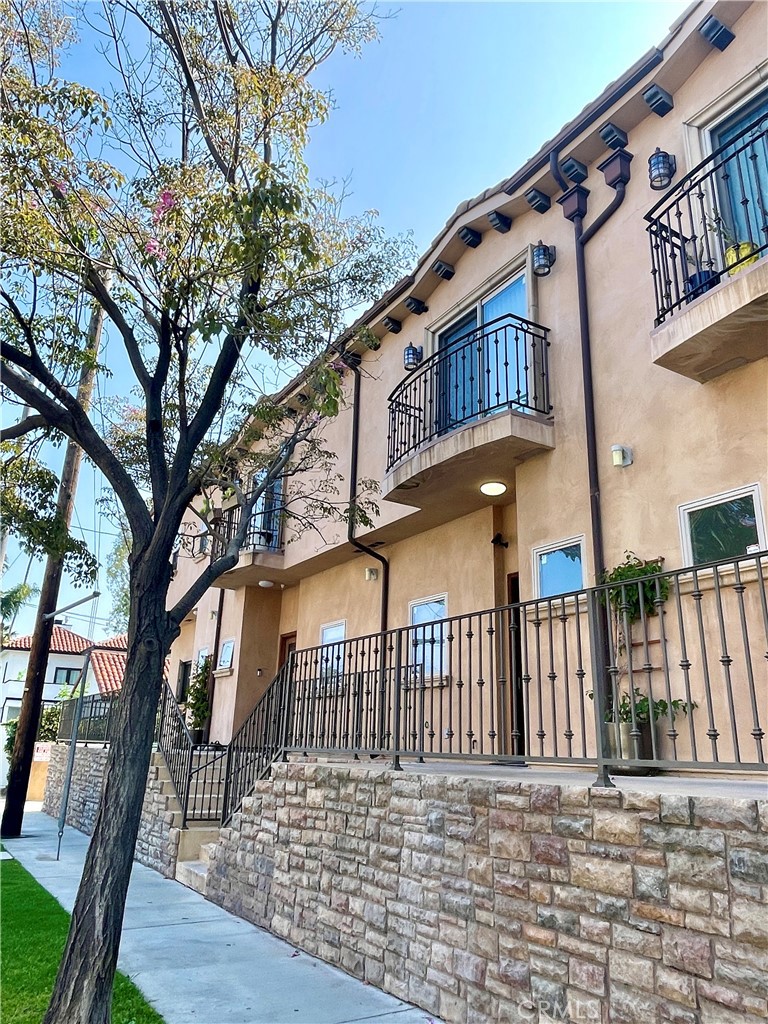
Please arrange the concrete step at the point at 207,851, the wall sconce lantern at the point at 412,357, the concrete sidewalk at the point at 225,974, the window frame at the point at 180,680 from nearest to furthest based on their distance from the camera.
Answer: the concrete sidewalk at the point at 225,974 < the concrete step at the point at 207,851 < the wall sconce lantern at the point at 412,357 < the window frame at the point at 180,680

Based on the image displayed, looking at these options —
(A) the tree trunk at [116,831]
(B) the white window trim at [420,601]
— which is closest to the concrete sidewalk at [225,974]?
(A) the tree trunk at [116,831]

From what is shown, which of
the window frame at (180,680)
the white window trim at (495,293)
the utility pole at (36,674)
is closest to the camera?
the white window trim at (495,293)

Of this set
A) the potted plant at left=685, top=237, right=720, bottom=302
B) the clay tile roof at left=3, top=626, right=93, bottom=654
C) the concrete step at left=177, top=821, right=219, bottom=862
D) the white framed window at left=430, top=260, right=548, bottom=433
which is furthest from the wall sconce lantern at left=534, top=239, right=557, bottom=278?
the clay tile roof at left=3, top=626, right=93, bottom=654

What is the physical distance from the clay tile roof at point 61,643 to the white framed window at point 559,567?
34.2 m

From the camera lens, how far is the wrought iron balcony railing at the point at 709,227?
21.1ft

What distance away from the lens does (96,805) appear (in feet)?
50.3

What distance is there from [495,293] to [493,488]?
293cm

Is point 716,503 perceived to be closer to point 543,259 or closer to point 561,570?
point 561,570

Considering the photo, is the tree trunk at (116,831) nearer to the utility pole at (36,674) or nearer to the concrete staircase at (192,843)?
the concrete staircase at (192,843)

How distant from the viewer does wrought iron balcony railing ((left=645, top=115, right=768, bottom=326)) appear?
253 inches

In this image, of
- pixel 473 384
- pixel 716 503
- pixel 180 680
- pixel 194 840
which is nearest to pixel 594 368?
pixel 473 384

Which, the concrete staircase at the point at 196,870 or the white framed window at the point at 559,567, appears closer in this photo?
the white framed window at the point at 559,567

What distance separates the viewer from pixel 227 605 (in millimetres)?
16188

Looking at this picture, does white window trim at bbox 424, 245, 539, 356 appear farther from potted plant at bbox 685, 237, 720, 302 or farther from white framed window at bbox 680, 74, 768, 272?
potted plant at bbox 685, 237, 720, 302
